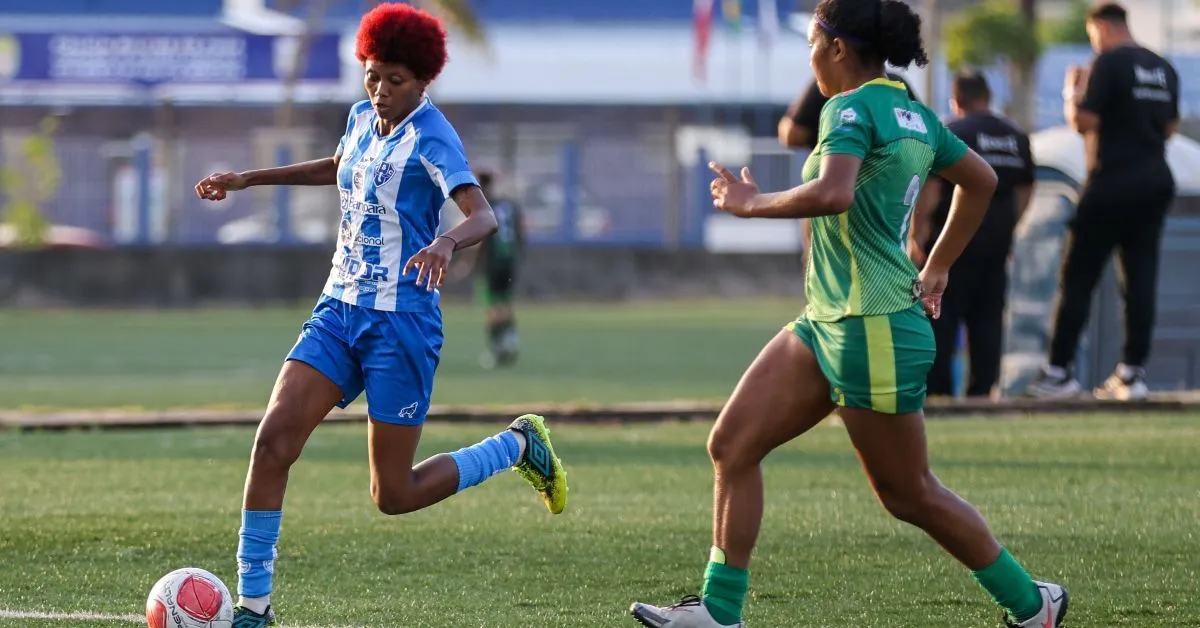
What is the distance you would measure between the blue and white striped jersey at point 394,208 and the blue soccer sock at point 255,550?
0.71m

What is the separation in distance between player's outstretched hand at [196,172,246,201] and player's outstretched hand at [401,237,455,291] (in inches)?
45.4

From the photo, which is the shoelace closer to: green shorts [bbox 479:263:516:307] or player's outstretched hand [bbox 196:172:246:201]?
player's outstretched hand [bbox 196:172:246:201]

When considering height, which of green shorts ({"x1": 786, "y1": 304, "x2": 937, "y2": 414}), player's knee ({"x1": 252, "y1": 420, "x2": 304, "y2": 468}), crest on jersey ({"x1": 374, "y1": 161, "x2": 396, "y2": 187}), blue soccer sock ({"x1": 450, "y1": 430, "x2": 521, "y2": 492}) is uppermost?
crest on jersey ({"x1": 374, "y1": 161, "x2": 396, "y2": 187})

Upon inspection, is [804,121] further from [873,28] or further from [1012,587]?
[1012,587]

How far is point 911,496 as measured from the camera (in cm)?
558

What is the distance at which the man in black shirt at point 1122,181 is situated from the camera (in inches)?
481

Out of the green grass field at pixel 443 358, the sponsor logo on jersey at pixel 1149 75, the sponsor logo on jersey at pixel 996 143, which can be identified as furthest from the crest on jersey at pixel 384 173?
the green grass field at pixel 443 358

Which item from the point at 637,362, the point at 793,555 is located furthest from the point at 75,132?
the point at 793,555

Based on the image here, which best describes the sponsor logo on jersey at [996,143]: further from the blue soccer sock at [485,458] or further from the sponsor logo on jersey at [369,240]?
the sponsor logo on jersey at [369,240]

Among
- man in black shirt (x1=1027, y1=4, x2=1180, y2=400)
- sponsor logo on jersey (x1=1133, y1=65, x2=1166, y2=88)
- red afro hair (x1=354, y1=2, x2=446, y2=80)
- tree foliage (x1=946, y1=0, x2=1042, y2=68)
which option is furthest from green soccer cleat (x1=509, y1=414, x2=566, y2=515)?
tree foliage (x1=946, y1=0, x2=1042, y2=68)

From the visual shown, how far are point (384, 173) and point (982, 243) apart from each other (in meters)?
7.42

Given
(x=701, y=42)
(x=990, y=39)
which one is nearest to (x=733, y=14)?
(x=701, y=42)

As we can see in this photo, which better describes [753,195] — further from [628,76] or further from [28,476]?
[628,76]

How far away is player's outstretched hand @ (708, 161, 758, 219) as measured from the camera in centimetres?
532
